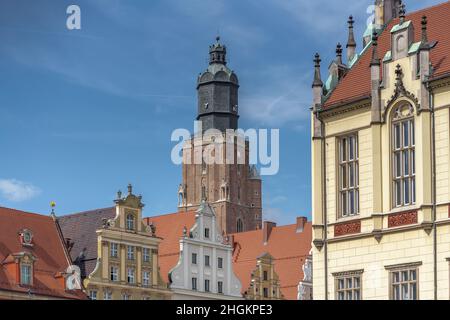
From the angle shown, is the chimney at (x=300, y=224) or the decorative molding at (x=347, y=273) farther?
the chimney at (x=300, y=224)

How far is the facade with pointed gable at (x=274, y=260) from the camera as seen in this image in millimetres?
73312

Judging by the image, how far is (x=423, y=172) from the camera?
27.9 metres

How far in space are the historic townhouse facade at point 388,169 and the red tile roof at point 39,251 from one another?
29.7 metres

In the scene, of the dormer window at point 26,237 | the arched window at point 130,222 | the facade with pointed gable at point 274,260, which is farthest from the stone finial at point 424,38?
the facade with pointed gable at point 274,260

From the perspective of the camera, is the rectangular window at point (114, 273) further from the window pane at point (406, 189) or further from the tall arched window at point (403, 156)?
the window pane at point (406, 189)

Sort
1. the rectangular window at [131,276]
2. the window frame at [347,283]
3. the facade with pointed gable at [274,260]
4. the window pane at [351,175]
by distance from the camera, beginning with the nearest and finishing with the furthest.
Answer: the window frame at [347,283]
the window pane at [351,175]
the rectangular window at [131,276]
the facade with pointed gable at [274,260]

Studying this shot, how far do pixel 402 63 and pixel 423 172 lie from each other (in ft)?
10.6

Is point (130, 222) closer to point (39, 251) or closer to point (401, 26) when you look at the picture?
point (39, 251)

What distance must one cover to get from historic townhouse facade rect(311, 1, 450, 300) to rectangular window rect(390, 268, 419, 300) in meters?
0.03

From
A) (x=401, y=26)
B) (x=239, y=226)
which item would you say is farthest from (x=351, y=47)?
(x=239, y=226)

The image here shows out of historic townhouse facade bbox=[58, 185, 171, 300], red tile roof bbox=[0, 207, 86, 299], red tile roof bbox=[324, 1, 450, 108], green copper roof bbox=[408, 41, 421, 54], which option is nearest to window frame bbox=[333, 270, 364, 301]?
red tile roof bbox=[324, 1, 450, 108]
